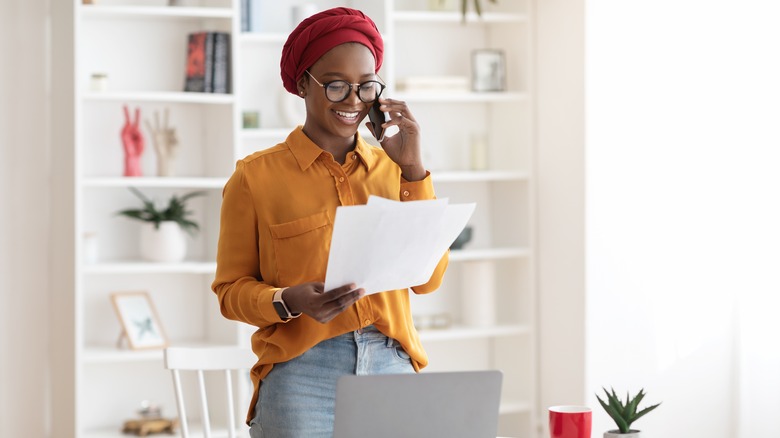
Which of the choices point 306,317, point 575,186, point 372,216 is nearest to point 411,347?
point 306,317

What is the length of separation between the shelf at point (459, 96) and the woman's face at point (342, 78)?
2.28 m

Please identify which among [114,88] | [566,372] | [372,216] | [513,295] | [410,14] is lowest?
[566,372]

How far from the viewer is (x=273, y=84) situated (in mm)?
4184

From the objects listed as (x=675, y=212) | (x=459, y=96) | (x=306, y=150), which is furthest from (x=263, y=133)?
(x=306, y=150)

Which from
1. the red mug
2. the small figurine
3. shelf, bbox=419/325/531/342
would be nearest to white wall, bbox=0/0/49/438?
the small figurine

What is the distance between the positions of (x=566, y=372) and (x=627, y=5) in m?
1.52

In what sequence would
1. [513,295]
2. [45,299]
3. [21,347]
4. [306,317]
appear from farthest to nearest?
[513,295] < [45,299] < [21,347] < [306,317]

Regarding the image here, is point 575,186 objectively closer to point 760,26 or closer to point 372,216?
point 760,26

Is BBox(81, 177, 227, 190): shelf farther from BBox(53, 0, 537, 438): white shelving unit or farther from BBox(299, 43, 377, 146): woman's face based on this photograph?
BBox(299, 43, 377, 146): woman's face

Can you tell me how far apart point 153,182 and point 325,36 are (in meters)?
2.19

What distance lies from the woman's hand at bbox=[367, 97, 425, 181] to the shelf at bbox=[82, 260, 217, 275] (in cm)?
204

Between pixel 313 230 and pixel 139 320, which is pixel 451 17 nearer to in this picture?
pixel 139 320

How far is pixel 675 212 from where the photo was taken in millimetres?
4094

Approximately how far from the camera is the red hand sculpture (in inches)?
154
